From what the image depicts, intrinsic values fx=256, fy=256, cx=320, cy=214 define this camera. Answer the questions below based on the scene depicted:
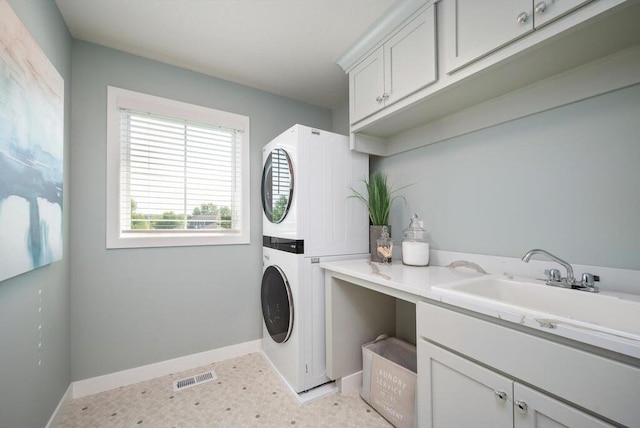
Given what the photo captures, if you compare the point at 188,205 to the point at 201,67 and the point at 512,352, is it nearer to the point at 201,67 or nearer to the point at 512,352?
the point at 201,67

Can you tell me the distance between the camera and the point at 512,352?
0.82m

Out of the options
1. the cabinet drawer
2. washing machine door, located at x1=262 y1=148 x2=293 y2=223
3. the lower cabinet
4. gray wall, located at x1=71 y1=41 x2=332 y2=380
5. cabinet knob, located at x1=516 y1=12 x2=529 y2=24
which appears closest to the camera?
the cabinet drawer

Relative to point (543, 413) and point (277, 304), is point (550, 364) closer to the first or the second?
point (543, 413)

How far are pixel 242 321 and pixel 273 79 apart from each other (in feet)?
7.10

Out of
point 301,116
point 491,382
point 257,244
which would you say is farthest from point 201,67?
point 491,382

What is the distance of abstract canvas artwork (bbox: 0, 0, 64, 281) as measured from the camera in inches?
37.1

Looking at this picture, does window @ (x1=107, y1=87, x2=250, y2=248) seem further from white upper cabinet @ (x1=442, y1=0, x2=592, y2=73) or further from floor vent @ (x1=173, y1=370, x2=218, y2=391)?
white upper cabinet @ (x1=442, y1=0, x2=592, y2=73)

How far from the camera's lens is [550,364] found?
0.73m

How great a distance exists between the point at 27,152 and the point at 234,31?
130 cm

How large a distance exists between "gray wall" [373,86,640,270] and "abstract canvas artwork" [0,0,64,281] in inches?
84.0

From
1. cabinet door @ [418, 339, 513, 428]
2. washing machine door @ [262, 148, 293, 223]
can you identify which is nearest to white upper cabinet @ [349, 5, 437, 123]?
washing machine door @ [262, 148, 293, 223]

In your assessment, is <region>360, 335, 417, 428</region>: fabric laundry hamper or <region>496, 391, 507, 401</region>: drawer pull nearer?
<region>496, 391, 507, 401</region>: drawer pull

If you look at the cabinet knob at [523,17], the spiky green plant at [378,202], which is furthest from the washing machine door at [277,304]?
the cabinet knob at [523,17]

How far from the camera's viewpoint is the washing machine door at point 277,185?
73.1 inches
